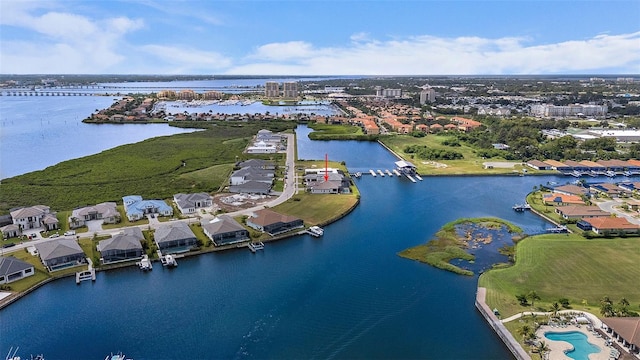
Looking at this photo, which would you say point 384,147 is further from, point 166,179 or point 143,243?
point 143,243

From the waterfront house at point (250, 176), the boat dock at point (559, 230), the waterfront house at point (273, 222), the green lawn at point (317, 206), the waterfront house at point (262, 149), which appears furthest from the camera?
the waterfront house at point (262, 149)

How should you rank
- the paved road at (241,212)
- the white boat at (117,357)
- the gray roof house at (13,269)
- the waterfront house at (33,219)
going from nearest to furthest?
the white boat at (117,357) < the gray roof house at (13,269) < the paved road at (241,212) < the waterfront house at (33,219)

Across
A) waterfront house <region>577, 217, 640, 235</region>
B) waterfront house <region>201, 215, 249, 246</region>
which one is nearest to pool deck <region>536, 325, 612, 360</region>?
waterfront house <region>577, 217, 640, 235</region>

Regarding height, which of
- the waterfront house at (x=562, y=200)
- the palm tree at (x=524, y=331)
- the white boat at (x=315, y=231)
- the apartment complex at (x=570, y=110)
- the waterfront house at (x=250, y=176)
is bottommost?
the palm tree at (x=524, y=331)

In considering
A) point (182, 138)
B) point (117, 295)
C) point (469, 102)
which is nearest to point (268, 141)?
point (182, 138)

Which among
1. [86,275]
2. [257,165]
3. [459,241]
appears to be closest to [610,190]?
[459,241]

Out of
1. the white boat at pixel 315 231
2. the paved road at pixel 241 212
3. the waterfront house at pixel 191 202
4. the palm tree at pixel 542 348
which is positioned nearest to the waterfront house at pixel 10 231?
the paved road at pixel 241 212

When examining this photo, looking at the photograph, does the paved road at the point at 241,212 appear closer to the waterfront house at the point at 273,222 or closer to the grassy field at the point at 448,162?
the waterfront house at the point at 273,222
